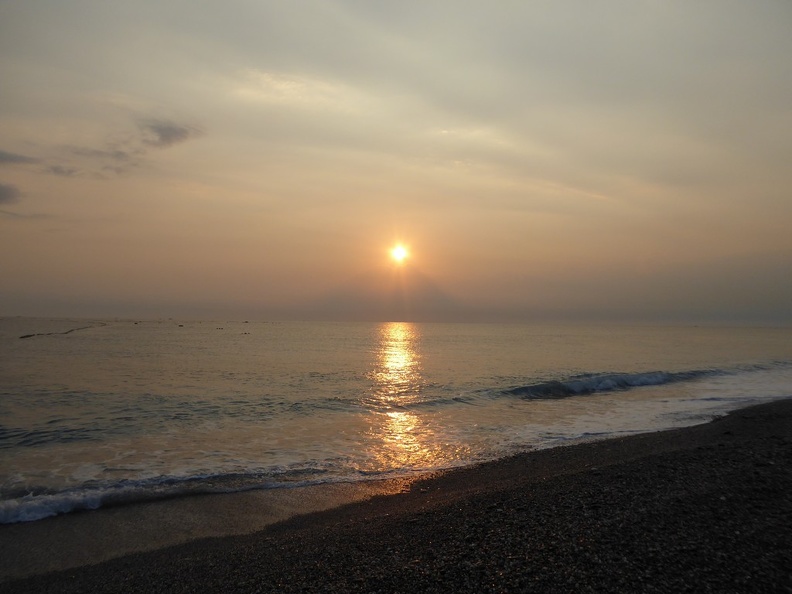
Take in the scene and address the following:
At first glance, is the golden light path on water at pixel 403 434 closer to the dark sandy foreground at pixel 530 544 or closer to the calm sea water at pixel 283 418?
the calm sea water at pixel 283 418

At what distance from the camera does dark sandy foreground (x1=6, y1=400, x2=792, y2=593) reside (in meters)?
5.89

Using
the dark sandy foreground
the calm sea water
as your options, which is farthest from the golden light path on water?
the dark sandy foreground

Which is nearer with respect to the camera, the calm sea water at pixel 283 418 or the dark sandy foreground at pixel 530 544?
the dark sandy foreground at pixel 530 544

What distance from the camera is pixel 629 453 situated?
13648mm

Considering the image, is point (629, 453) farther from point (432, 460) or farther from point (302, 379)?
point (302, 379)

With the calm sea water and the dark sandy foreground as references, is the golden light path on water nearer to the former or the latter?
the calm sea water

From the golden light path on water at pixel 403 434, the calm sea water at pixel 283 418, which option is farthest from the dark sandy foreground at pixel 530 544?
the calm sea water at pixel 283 418

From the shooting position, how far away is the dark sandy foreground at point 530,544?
5891 millimetres

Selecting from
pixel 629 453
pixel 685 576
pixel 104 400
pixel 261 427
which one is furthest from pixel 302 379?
pixel 685 576

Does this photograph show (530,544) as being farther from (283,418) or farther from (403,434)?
(283,418)

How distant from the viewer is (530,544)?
22.2 feet

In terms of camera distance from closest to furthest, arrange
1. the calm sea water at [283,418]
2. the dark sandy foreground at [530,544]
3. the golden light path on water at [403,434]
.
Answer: the dark sandy foreground at [530,544]
the calm sea water at [283,418]
the golden light path on water at [403,434]

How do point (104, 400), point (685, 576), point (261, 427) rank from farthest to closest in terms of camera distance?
point (104, 400)
point (261, 427)
point (685, 576)

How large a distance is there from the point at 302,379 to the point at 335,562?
95.0 ft
